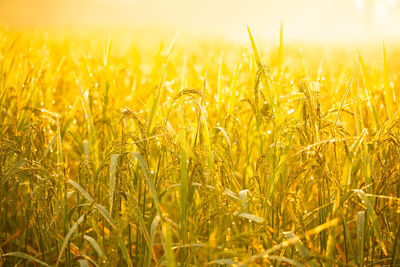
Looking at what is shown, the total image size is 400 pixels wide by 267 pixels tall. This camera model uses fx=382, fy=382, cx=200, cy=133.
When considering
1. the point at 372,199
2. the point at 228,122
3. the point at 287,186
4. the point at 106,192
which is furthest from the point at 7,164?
the point at 372,199

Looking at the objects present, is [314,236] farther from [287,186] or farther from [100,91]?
[100,91]

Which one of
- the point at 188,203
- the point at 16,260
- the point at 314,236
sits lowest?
the point at 16,260

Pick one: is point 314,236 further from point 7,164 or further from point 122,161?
point 7,164

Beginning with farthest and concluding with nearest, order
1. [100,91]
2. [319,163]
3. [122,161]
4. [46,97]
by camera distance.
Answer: [46,97]
[100,91]
[122,161]
[319,163]

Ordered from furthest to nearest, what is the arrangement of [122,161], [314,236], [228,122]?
[228,122] < [314,236] < [122,161]

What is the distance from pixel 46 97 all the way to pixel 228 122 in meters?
1.27

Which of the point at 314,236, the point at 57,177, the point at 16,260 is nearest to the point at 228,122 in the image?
the point at 314,236

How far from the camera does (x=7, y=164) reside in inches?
50.9

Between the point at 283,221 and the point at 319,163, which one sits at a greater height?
the point at 319,163

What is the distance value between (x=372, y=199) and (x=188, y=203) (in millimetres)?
557

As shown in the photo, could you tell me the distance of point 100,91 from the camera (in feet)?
5.93

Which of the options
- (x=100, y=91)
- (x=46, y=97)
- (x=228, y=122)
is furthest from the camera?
(x=46, y=97)

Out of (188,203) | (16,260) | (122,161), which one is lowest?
(16,260)

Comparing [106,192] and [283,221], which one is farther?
[106,192]
